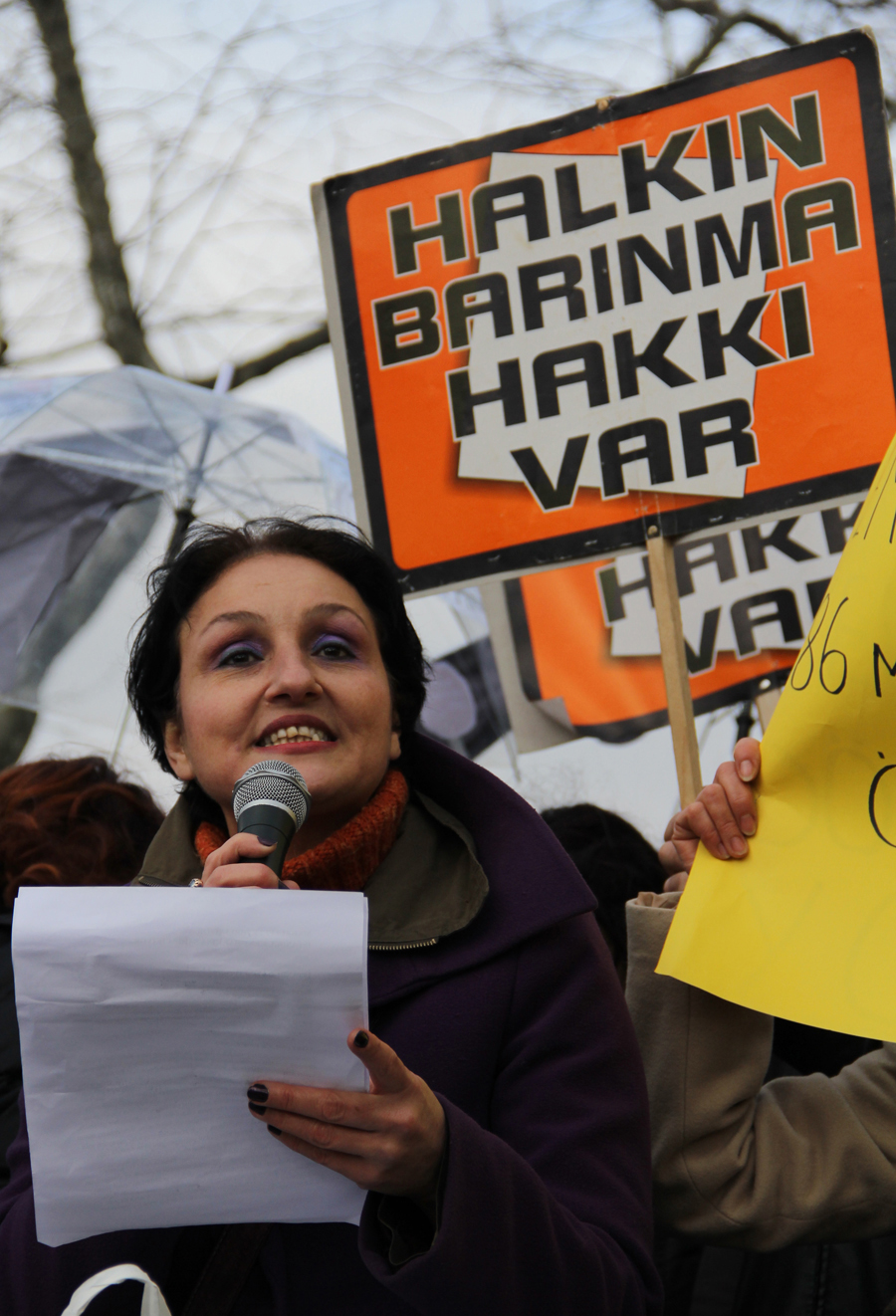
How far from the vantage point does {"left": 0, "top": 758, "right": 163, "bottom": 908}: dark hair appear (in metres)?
2.58

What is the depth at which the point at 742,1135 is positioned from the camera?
5.50 ft

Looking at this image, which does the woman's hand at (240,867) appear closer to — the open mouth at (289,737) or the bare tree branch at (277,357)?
the open mouth at (289,737)

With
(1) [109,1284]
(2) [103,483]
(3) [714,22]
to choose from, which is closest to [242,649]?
(1) [109,1284]

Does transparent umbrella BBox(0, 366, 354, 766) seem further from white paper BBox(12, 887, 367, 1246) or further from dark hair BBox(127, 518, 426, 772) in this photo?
white paper BBox(12, 887, 367, 1246)

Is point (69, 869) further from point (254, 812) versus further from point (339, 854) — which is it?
point (254, 812)

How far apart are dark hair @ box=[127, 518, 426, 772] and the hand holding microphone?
492 mm

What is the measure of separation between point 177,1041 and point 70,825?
162 cm

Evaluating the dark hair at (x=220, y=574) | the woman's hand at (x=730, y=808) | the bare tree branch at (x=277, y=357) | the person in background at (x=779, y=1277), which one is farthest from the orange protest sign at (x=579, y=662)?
the bare tree branch at (x=277, y=357)

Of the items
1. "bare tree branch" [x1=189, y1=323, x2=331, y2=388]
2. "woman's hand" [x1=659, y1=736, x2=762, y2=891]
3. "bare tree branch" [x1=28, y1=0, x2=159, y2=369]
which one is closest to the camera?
"woman's hand" [x1=659, y1=736, x2=762, y2=891]

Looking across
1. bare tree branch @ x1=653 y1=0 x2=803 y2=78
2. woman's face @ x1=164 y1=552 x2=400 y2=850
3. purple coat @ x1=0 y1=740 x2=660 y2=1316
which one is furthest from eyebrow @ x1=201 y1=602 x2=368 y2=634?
bare tree branch @ x1=653 y1=0 x2=803 y2=78

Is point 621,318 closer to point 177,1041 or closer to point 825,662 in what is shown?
point 825,662

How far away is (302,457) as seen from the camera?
186 inches

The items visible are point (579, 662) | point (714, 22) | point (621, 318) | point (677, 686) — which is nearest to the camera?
point (677, 686)

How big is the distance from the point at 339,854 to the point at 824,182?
1674 mm
